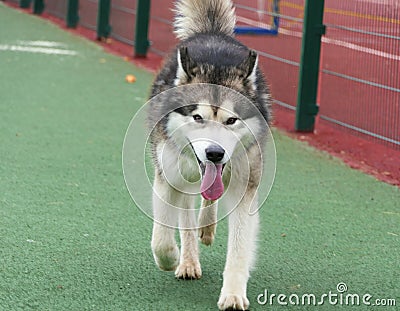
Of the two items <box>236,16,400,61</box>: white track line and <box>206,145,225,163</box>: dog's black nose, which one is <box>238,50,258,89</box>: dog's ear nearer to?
<box>206,145,225,163</box>: dog's black nose

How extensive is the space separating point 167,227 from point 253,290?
1.61ft

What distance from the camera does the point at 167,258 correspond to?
4340 millimetres

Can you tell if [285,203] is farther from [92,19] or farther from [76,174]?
[92,19]

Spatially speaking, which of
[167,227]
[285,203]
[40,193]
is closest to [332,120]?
[285,203]

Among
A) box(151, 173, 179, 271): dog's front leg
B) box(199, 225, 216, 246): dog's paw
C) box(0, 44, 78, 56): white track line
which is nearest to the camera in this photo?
box(151, 173, 179, 271): dog's front leg

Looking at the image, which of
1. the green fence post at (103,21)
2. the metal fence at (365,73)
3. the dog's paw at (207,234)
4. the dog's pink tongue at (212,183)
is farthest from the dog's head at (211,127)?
the green fence post at (103,21)

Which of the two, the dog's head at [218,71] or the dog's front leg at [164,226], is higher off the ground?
the dog's head at [218,71]

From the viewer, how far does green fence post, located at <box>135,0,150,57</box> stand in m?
11.7

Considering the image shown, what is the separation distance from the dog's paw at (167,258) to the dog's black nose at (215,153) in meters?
0.69

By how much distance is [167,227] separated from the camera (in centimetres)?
433

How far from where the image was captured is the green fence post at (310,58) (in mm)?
7957

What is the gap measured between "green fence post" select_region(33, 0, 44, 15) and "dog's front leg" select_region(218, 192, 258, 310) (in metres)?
11.6
